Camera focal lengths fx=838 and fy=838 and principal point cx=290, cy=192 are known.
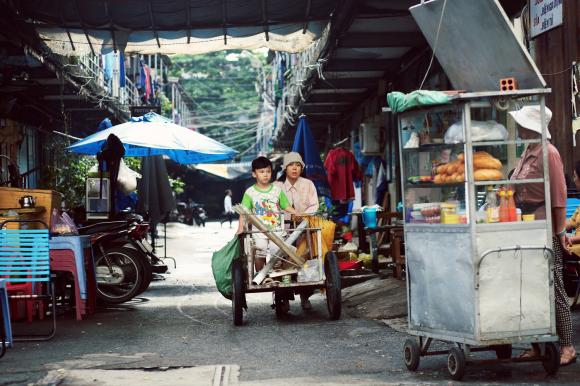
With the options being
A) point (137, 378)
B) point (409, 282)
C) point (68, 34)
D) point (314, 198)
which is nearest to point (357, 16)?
point (314, 198)

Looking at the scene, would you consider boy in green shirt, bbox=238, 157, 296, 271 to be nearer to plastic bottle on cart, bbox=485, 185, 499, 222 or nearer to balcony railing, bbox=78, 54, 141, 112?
plastic bottle on cart, bbox=485, 185, 499, 222

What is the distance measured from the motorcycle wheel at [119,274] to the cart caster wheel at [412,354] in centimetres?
580

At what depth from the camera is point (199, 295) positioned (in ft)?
41.7

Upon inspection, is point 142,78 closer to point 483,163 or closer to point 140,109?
point 140,109

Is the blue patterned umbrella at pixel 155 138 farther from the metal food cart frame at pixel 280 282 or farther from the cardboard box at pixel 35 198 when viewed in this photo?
the metal food cart frame at pixel 280 282

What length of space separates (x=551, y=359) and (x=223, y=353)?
2.89m

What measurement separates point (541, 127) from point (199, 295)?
25.0 feet

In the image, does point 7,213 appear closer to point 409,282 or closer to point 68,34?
point 68,34

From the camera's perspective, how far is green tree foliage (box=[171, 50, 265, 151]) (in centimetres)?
6116

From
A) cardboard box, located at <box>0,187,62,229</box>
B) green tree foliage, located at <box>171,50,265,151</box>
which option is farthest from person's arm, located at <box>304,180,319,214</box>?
green tree foliage, located at <box>171,50,265,151</box>

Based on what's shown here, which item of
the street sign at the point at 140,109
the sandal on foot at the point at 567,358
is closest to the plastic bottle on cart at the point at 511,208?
the sandal on foot at the point at 567,358

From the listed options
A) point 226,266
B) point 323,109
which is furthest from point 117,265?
point 323,109

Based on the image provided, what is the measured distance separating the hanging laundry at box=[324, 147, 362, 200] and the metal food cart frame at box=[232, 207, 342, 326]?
6.96m

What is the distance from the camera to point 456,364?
5.73 metres
